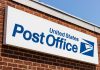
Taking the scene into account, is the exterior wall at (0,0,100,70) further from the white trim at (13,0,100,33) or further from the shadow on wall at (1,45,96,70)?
the white trim at (13,0,100,33)

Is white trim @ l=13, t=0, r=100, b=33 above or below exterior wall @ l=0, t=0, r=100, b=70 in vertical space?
above

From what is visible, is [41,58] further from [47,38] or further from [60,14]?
[60,14]

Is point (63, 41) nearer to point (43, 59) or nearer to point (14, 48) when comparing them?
point (43, 59)

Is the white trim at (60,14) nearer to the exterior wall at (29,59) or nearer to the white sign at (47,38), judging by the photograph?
the exterior wall at (29,59)

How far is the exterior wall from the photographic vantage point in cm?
808

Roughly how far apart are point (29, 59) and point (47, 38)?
2.90 feet

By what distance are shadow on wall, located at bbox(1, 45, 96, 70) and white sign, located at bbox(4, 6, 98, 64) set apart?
0.16m

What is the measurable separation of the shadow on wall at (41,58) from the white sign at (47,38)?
0.16 metres

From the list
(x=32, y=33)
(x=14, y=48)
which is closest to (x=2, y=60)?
(x=14, y=48)

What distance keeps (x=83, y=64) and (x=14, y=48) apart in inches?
112

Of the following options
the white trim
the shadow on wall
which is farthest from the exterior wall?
the white trim

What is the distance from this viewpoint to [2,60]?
7945 millimetres

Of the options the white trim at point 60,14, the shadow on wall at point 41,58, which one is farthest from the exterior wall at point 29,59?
the white trim at point 60,14

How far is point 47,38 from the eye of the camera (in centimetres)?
911
